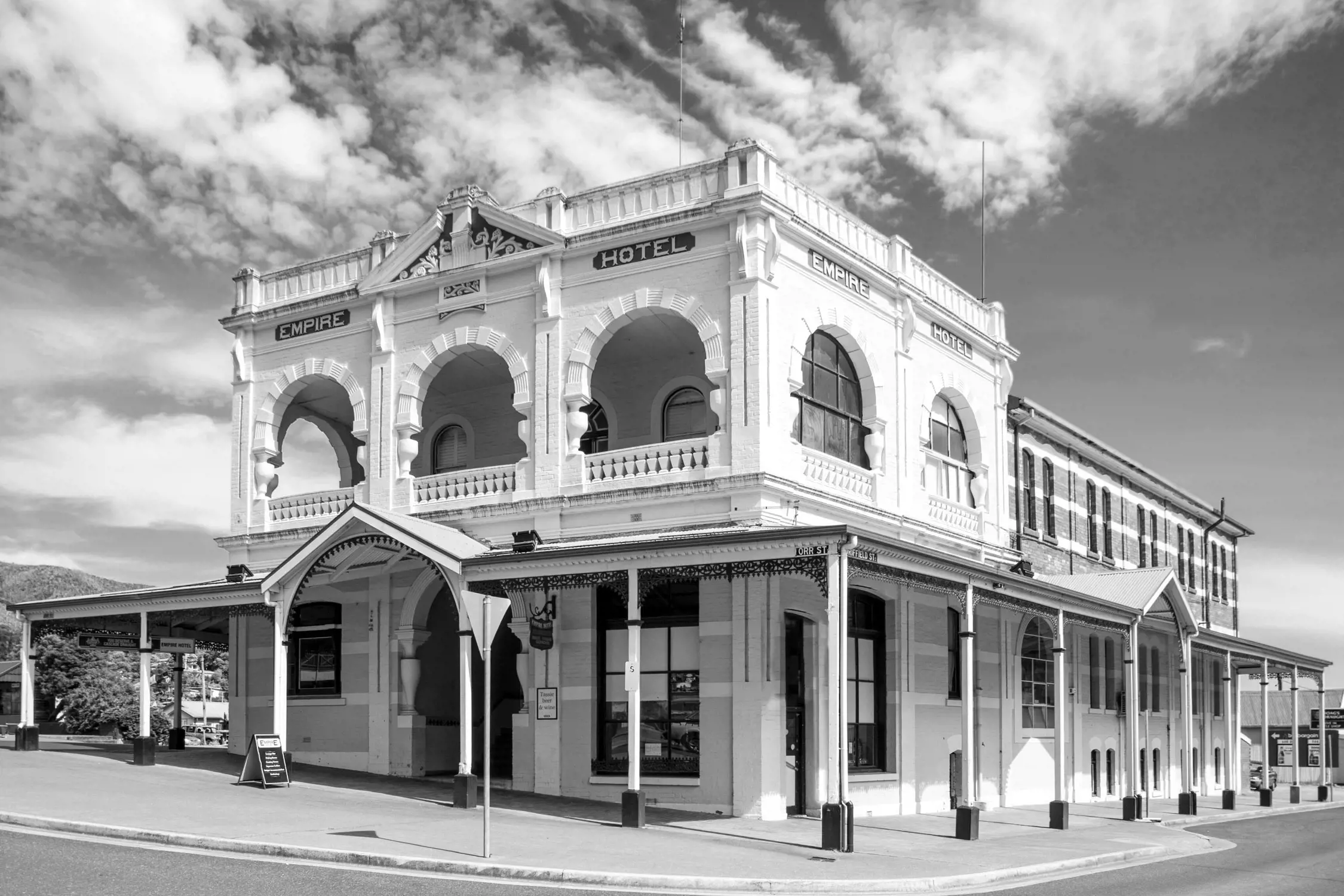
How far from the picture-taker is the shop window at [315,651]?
25.2 m

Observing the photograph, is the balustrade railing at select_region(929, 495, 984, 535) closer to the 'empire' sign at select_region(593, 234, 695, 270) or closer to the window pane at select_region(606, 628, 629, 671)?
the window pane at select_region(606, 628, 629, 671)

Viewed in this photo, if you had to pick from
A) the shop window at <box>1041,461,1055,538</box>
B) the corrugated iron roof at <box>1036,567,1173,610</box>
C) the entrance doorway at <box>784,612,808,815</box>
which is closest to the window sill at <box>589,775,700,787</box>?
the entrance doorway at <box>784,612,808,815</box>

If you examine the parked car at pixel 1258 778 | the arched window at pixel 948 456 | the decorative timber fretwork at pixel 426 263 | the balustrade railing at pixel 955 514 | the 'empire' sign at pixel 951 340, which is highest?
the decorative timber fretwork at pixel 426 263

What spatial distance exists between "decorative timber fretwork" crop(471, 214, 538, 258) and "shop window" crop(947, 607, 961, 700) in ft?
32.6

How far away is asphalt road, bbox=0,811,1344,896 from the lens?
1133cm

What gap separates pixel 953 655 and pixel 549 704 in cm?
796

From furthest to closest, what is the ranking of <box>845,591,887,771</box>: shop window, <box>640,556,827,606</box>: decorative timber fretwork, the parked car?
the parked car, <box>845,591,887,771</box>: shop window, <box>640,556,827,606</box>: decorative timber fretwork

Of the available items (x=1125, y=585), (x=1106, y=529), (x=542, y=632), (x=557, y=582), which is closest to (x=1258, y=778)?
(x=1106, y=529)

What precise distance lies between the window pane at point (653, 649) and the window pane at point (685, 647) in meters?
0.14

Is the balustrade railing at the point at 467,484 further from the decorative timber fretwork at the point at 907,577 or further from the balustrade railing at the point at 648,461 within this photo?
the decorative timber fretwork at the point at 907,577

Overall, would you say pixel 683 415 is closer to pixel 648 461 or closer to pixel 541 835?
pixel 648 461

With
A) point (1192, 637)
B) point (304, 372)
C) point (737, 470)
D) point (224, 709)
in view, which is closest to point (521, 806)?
point (737, 470)

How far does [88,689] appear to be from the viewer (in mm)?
55844

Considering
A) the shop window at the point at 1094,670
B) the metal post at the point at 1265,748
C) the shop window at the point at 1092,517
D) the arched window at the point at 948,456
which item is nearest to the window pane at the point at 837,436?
the arched window at the point at 948,456
